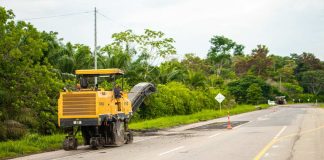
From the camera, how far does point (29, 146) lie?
20.0m

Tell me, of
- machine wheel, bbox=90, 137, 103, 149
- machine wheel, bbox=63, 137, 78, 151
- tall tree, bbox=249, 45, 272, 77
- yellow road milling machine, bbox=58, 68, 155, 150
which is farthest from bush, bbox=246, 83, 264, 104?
machine wheel, bbox=63, 137, 78, 151

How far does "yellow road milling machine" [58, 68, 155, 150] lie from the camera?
19234 millimetres

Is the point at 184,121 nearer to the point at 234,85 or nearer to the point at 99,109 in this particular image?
the point at 99,109

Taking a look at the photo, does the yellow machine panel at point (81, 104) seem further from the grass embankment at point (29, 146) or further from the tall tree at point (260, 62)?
the tall tree at point (260, 62)

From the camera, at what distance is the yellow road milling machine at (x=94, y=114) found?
63.1ft

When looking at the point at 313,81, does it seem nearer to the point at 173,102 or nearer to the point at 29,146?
the point at 173,102

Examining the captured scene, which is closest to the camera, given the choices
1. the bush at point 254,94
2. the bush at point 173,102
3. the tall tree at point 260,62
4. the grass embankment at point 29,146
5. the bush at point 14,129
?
the grass embankment at point 29,146

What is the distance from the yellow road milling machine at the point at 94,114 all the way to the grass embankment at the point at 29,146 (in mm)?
1308

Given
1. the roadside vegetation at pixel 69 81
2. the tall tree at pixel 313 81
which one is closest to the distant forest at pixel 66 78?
the roadside vegetation at pixel 69 81

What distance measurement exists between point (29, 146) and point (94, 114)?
10.7 ft

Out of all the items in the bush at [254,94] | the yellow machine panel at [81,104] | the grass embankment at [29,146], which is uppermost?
the bush at [254,94]

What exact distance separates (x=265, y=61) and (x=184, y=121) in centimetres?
8927

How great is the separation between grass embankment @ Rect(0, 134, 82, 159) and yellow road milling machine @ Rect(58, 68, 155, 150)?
131 centimetres

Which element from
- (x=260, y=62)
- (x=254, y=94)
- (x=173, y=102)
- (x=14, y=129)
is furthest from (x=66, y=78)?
(x=260, y=62)
